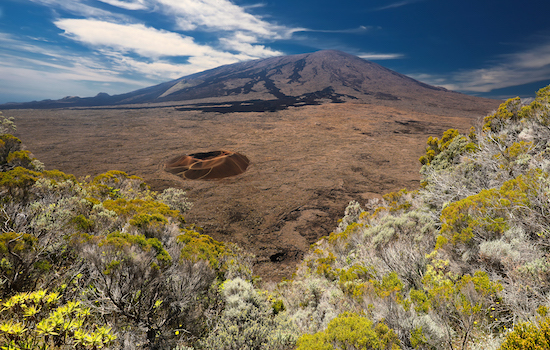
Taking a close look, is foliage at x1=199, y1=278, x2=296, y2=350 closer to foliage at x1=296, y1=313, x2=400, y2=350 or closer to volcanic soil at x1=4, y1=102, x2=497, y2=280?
foliage at x1=296, y1=313, x2=400, y2=350

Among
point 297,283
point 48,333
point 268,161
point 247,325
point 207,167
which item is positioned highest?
point 48,333

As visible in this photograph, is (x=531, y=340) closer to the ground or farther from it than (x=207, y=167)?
farther from it

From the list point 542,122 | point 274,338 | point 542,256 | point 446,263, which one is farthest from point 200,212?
point 542,122

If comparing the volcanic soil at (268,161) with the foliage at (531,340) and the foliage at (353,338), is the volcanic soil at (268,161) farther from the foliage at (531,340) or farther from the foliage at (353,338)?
the foliage at (531,340)

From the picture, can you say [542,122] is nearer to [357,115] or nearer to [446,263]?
[446,263]

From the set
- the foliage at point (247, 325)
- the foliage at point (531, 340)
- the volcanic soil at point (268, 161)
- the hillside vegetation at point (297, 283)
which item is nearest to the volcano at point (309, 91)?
the volcanic soil at point (268, 161)

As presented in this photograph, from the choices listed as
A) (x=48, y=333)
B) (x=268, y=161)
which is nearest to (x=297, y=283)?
(x=48, y=333)

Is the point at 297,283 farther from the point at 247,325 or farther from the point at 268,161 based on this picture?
the point at 268,161
